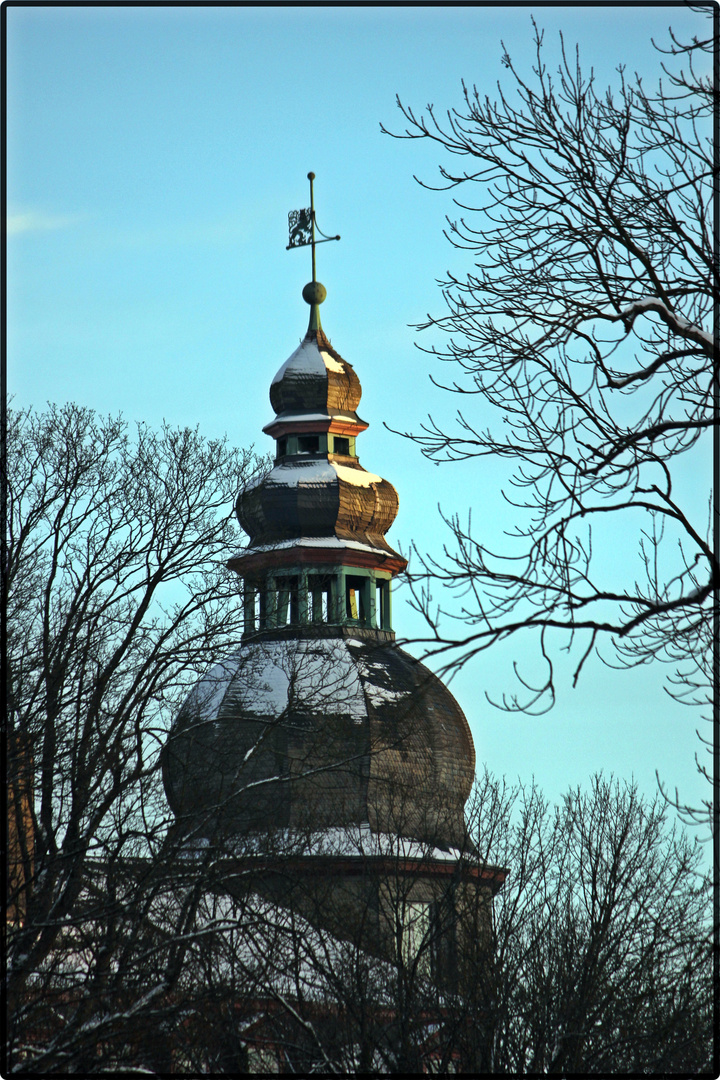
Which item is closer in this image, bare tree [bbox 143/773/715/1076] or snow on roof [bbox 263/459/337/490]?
bare tree [bbox 143/773/715/1076]

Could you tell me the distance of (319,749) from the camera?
75.6 feet

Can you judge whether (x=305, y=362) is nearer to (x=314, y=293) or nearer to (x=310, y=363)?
(x=310, y=363)

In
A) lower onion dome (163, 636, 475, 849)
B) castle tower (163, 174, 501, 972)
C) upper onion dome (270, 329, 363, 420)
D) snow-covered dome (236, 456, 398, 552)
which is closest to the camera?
lower onion dome (163, 636, 475, 849)

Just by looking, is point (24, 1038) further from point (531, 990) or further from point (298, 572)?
point (298, 572)

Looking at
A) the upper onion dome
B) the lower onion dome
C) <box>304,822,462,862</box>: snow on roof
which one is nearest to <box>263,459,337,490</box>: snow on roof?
the upper onion dome

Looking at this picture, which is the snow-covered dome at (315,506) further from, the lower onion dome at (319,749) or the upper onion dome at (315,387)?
the lower onion dome at (319,749)

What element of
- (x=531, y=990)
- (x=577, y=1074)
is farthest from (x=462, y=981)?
(x=577, y=1074)

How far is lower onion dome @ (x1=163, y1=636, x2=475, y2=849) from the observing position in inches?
762

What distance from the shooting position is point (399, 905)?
26438 mm

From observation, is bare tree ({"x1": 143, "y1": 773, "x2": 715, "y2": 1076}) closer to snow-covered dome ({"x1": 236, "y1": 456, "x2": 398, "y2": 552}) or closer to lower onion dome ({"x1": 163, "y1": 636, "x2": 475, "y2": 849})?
lower onion dome ({"x1": 163, "y1": 636, "x2": 475, "y2": 849})

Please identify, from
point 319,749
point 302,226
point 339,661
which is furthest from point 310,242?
point 319,749

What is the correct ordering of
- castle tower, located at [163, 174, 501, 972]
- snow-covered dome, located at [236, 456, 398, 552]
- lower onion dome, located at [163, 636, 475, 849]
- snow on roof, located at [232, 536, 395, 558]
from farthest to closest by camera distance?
snow-covered dome, located at [236, 456, 398, 552]
snow on roof, located at [232, 536, 395, 558]
castle tower, located at [163, 174, 501, 972]
lower onion dome, located at [163, 636, 475, 849]

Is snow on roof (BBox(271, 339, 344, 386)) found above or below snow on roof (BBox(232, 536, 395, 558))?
above

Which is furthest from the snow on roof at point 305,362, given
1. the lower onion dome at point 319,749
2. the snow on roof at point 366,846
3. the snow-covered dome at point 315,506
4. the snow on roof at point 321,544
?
the snow on roof at point 366,846
